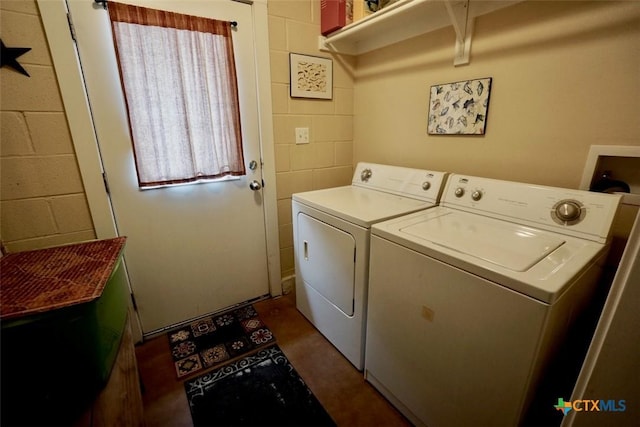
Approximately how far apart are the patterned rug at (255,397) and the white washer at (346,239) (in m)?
0.34

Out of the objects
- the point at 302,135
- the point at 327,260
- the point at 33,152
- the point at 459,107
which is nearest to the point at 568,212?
the point at 459,107

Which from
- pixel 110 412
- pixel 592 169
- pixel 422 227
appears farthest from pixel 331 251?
pixel 592 169

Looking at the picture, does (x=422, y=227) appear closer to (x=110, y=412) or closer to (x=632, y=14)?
(x=632, y=14)

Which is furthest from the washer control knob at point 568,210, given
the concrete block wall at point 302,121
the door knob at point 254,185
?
the door knob at point 254,185

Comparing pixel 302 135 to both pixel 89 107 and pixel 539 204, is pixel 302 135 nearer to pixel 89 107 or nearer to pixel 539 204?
pixel 89 107

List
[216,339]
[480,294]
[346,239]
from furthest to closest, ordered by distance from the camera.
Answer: [216,339] → [346,239] → [480,294]

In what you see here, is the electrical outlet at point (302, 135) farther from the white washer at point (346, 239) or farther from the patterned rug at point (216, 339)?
the patterned rug at point (216, 339)

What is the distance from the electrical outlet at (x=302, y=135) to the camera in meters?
2.06

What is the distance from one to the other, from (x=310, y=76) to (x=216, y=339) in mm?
1897

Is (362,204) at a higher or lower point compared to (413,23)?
lower

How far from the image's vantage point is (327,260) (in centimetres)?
161

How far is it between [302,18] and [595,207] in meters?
1.92

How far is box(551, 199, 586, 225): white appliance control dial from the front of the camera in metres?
1.09

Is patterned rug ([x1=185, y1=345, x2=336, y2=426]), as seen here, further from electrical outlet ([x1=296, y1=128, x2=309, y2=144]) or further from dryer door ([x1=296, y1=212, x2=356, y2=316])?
electrical outlet ([x1=296, y1=128, x2=309, y2=144])
